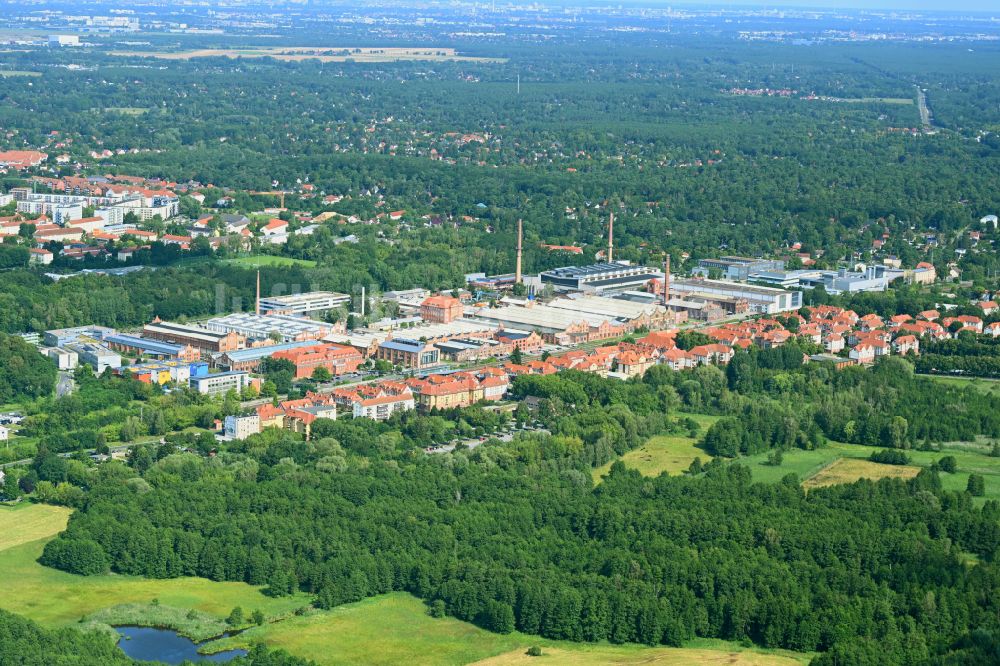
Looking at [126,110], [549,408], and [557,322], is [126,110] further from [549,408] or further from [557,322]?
[549,408]

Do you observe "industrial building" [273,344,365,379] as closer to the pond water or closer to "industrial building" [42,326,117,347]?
"industrial building" [42,326,117,347]

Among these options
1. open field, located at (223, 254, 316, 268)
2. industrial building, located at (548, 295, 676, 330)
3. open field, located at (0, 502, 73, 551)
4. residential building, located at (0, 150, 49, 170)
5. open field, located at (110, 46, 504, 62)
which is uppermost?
open field, located at (0, 502, 73, 551)

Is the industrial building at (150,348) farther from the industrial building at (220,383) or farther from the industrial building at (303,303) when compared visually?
the industrial building at (303,303)

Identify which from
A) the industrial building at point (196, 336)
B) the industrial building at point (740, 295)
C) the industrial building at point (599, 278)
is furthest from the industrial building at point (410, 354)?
the industrial building at point (740, 295)

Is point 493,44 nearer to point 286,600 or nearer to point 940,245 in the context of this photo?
point 940,245

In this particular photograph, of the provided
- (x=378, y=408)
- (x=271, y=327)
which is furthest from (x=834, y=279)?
(x=378, y=408)

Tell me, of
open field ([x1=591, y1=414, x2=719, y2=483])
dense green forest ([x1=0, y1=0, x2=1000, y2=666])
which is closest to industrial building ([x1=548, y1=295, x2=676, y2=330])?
dense green forest ([x1=0, y1=0, x2=1000, y2=666])

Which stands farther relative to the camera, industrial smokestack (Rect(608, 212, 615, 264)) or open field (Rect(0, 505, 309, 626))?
industrial smokestack (Rect(608, 212, 615, 264))

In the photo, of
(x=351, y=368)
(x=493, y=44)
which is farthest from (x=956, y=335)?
(x=493, y=44)
